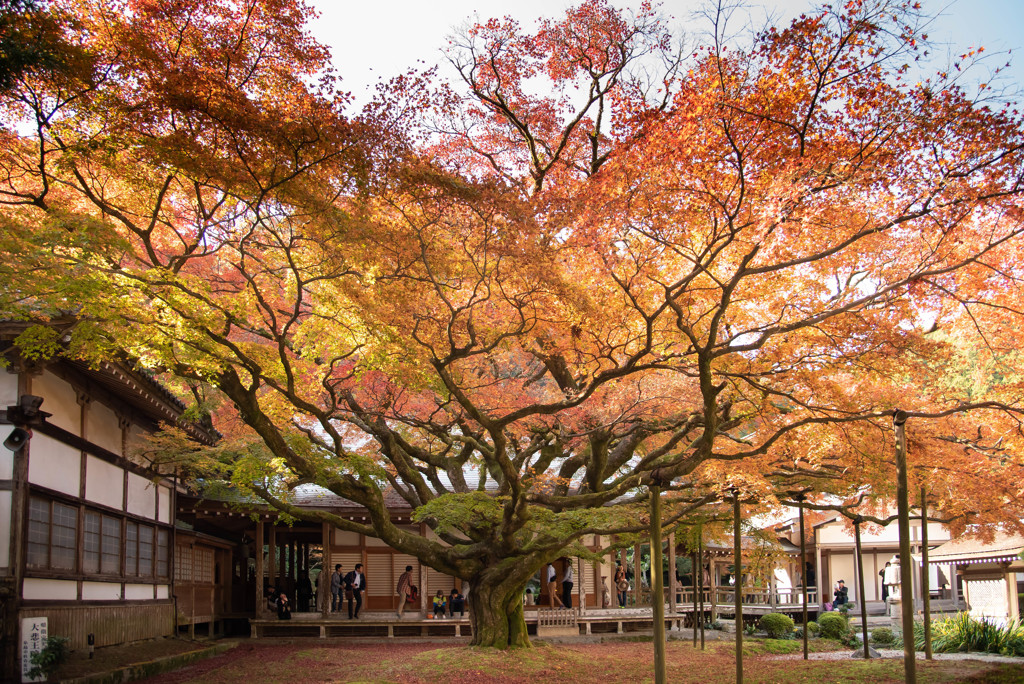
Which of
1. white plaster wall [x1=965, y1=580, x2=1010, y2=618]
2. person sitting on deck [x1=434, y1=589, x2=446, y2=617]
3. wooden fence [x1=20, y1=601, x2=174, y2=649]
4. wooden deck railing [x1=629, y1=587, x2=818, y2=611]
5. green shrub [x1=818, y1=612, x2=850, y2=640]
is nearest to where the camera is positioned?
wooden fence [x1=20, y1=601, x2=174, y2=649]

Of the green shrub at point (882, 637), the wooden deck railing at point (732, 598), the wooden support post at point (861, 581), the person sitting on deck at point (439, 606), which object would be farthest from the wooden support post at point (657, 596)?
the wooden deck railing at point (732, 598)

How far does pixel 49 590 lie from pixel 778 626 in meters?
19.6

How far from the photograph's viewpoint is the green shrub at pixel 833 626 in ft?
76.3

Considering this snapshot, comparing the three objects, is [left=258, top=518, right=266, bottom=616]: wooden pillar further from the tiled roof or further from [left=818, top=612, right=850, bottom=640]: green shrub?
the tiled roof

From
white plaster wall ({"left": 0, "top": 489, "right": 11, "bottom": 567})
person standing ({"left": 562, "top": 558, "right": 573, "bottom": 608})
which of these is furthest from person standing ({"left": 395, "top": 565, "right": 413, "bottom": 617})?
white plaster wall ({"left": 0, "top": 489, "right": 11, "bottom": 567})

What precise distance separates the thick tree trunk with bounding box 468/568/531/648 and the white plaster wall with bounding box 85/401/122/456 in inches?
294

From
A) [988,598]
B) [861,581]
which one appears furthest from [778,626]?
[861,581]

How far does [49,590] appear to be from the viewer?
40.7ft

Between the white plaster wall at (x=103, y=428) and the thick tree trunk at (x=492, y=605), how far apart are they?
7.48 meters

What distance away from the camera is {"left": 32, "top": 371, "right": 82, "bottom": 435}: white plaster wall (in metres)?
12.3

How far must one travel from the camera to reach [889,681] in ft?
43.3

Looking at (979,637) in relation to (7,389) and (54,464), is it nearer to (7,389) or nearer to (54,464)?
(54,464)

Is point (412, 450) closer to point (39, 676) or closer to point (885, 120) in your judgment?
point (39, 676)

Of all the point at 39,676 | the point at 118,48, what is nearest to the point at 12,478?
the point at 39,676
